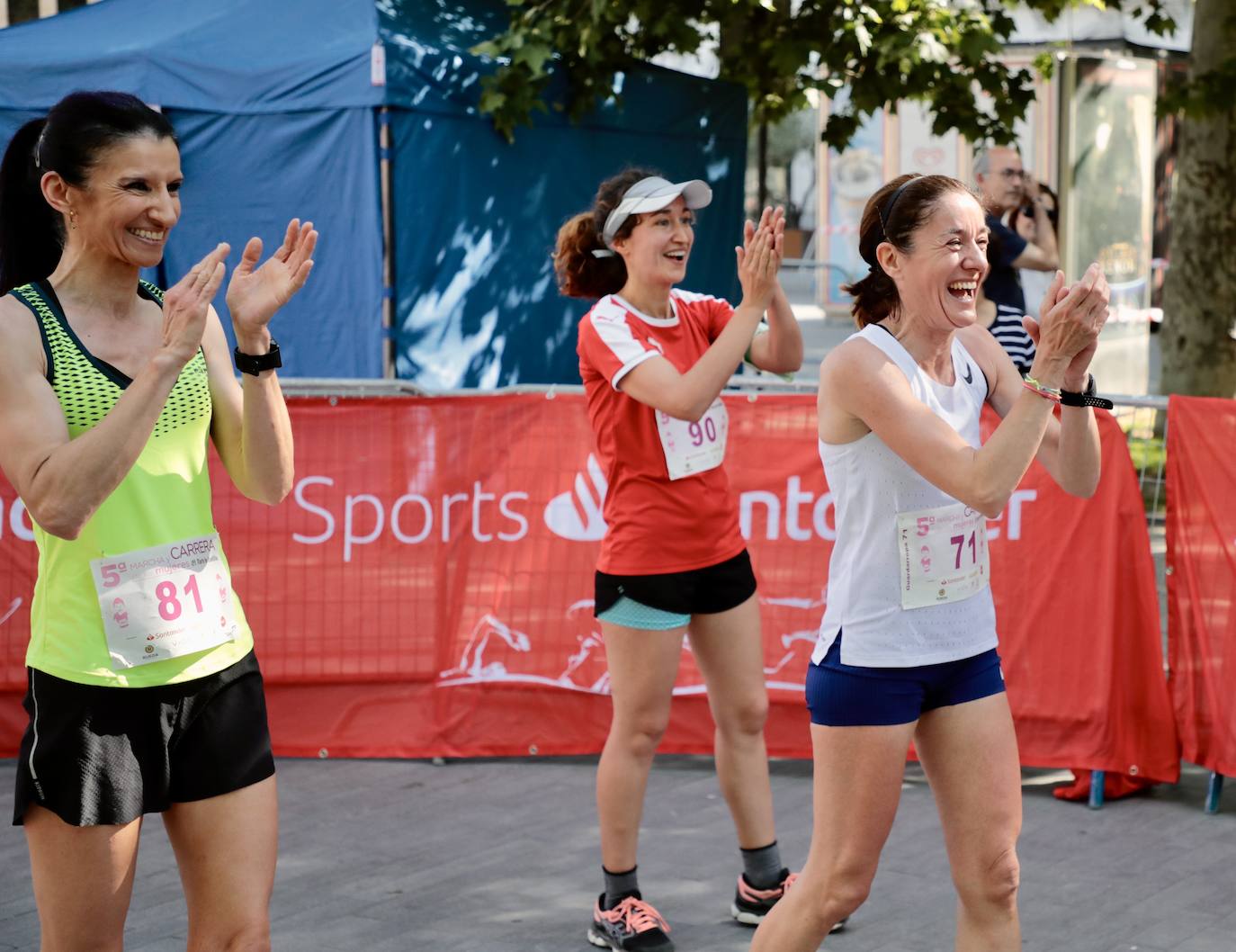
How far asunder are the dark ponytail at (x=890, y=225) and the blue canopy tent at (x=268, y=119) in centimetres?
734

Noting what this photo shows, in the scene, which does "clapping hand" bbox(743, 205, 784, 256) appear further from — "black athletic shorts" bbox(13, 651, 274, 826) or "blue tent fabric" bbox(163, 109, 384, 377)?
"blue tent fabric" bbox(163, 109, 384, 377)

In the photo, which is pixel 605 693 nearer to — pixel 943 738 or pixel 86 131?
pixel 943 738

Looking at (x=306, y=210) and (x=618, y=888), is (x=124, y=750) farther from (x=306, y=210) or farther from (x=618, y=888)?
(x=306, y=210)

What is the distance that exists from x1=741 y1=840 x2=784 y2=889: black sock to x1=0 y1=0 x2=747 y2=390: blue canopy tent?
260 inches

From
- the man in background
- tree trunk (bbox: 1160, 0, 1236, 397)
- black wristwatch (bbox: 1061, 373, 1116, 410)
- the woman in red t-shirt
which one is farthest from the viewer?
tree trunk (bbox: 1160, 0, 1236, 397)

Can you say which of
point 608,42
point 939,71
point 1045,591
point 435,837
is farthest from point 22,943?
point 939,71

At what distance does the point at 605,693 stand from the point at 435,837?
39.3 inches

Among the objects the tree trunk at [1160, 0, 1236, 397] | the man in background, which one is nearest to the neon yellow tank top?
the man in background

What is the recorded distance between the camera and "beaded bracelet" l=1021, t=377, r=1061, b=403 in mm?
3039

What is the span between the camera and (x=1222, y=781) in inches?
224

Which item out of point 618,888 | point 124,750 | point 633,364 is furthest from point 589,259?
point 124,750

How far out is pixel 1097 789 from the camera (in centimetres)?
572

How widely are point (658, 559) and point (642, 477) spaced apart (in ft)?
0.77

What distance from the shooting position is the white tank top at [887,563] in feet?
10.9
